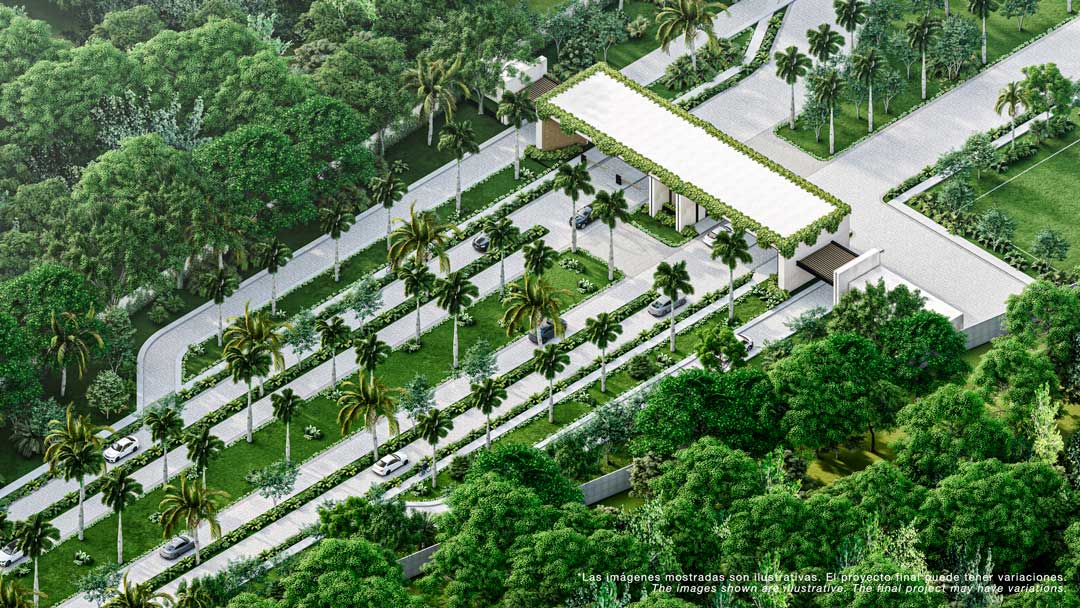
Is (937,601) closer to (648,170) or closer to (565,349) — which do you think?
(565,349)

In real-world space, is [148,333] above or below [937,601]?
above

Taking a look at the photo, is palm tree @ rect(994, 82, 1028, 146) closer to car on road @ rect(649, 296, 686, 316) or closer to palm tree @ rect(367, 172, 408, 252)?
car on road @ rect(649, 296, 686, 316)

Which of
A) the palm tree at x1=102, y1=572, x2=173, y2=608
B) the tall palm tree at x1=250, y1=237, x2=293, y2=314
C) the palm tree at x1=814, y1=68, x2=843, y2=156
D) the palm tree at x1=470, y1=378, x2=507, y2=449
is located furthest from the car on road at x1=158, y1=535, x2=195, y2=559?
the palm tree at x1=814, y1=68, x2=843, y2=156

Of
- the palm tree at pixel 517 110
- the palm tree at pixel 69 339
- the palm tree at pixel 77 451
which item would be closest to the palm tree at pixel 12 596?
the palm tree at pixel 77 451

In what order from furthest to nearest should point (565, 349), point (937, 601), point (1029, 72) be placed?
point (1029, 72), point (565, 349), point (937, 601)

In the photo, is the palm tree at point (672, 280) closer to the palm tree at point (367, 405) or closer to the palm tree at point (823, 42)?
the palm tree at point (367, 405)

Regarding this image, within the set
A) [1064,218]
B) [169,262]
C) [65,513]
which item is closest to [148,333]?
[169,262]
